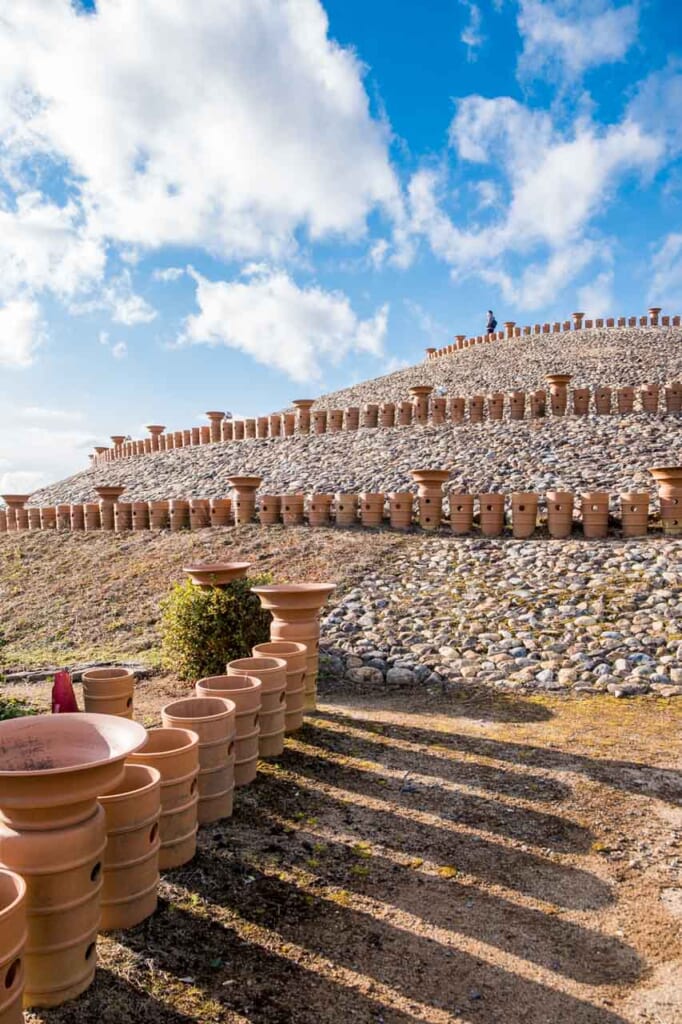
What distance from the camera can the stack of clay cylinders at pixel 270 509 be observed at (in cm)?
1203

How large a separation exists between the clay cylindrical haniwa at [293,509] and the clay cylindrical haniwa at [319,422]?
5.72 meters

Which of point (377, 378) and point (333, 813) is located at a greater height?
point (377, 378)

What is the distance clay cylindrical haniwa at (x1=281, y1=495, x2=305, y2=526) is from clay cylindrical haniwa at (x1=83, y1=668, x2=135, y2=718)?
6615 mm

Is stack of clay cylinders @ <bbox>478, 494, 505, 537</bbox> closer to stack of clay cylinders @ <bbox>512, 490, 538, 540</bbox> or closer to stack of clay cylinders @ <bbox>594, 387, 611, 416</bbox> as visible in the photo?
stack of clay cylinders @ <bbox>512, 490, 538, 540</bbox>

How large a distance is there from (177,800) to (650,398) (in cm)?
1326

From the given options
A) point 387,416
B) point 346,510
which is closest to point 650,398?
point 387,416

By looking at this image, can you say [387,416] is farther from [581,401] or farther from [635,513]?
[635,513]

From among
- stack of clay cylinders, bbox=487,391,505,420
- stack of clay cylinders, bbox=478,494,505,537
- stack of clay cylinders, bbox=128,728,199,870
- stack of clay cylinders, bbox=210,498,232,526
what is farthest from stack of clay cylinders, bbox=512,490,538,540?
stack of clay cylinders, bbox=128,728,199,870

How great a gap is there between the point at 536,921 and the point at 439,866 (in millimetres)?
584

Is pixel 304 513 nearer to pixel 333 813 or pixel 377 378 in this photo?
pixel 333 813

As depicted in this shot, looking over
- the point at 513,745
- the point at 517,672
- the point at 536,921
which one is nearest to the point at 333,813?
the point at 536,921

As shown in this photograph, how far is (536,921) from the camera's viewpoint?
3.23 m

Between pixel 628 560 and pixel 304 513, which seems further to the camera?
pixel 304 513

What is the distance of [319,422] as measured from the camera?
17.5 m
